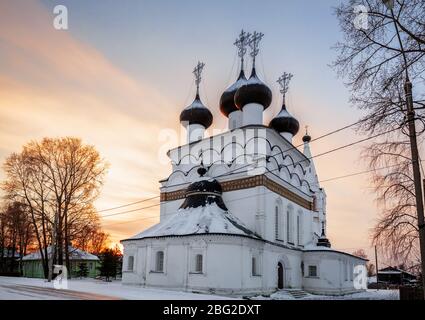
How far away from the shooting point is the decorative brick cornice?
25172 mm

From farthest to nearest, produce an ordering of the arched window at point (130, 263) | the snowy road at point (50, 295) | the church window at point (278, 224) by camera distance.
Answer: the church window at point (278, 224) → the arched window at point (130, 263) → the snowy road at point (50, 295)

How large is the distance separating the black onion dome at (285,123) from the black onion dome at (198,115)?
651 centimetres

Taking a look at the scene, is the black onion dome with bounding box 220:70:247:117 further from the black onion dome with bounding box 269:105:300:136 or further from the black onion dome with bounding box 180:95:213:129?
the black onion dome with bounding box 269:105:300:136

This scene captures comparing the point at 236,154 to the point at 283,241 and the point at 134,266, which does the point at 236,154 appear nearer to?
the point at 283,241

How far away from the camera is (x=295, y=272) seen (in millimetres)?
28891

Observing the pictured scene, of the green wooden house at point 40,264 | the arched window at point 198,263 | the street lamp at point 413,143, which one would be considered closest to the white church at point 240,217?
the arched window at point 198,263

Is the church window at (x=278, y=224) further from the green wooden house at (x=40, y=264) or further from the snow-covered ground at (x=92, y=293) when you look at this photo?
the green wooden house at (x=40, y=264)

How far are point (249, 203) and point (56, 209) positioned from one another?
14.1 metres

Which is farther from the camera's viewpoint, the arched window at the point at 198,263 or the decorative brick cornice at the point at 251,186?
the decorative brick cornice at the point at 251,186

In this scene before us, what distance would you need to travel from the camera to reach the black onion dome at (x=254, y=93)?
28969 mm

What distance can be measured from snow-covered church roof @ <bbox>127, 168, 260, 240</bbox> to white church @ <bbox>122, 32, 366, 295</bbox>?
2.6 inches

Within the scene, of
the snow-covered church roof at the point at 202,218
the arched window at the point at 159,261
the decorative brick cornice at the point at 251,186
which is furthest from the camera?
the decorative brick cornice at the point at 251,186
